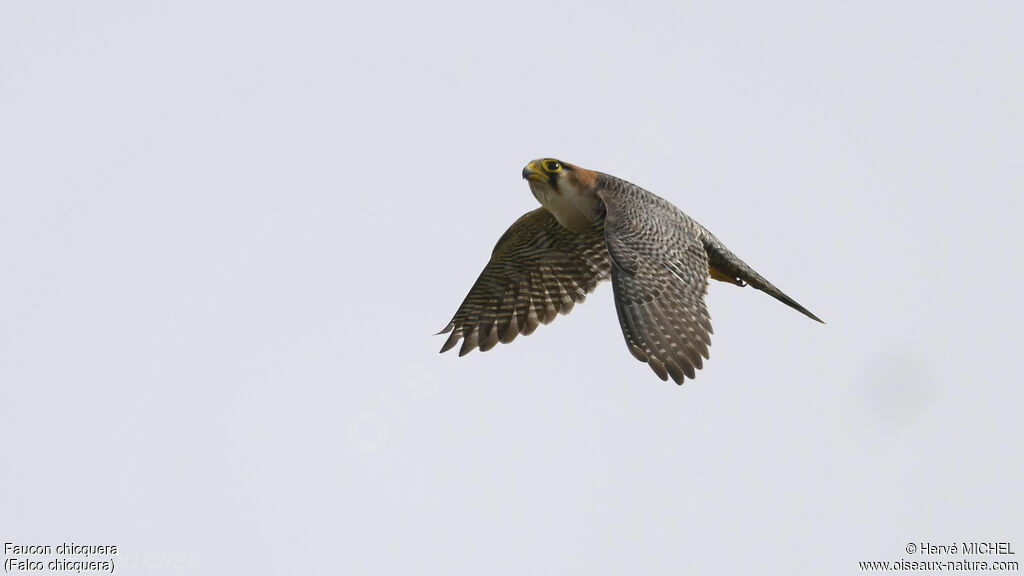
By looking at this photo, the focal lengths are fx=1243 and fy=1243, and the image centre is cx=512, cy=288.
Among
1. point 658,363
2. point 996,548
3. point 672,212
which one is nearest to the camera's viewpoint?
→ point 658,363

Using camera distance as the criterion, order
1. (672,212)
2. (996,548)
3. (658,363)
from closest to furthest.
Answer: (658,363) < (672,212) < (996,548)

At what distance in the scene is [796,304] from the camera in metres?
13.7

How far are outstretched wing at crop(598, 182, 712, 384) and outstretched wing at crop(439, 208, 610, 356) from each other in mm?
1535

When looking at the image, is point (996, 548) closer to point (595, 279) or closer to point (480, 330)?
point (595, 279)

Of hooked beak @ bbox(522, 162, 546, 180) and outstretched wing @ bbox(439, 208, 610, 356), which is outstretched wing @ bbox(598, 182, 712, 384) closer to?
hooked beak @ bbox(522, 162, 546, 180)

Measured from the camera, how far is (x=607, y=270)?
1460 centimetres

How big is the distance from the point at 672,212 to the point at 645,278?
1.62 meters

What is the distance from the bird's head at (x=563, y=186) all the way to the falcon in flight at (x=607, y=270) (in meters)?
0.01

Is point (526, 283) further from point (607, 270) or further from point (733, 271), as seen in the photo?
point (733, 271)

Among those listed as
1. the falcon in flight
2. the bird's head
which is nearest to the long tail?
the falcon in flight

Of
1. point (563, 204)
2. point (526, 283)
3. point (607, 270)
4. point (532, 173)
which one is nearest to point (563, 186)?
point (563, 204)

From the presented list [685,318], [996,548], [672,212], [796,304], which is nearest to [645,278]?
[685,318]

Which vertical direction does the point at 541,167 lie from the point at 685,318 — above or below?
above

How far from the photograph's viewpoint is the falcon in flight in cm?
1151
